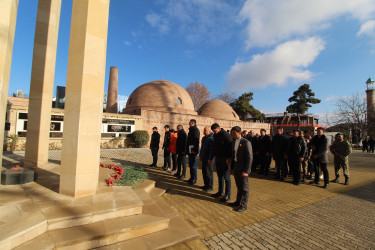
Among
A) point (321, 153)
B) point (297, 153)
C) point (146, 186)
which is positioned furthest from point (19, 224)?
point (321, 153)

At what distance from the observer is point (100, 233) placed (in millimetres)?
2295

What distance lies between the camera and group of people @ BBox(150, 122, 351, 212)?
3885 mm

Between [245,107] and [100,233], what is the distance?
3826cm

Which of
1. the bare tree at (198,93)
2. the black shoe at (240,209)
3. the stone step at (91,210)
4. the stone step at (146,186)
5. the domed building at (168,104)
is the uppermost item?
the bare tree at (198,93)

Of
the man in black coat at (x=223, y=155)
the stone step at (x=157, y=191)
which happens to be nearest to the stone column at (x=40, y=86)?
the stone step at (x=157, y=191)

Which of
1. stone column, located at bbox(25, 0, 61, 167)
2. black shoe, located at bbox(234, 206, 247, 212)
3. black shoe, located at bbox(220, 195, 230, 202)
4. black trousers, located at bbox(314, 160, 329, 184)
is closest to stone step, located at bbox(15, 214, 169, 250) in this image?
black shoe, located at bbox(234, 206, 247, 212)

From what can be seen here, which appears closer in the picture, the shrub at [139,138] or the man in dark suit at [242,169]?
the man in dark suit at [242,169]

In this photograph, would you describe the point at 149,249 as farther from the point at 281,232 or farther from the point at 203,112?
the point at 203,112

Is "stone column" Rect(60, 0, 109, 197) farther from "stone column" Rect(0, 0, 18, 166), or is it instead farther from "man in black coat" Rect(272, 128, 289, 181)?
"man in black coat" Rect(272, 128, 289, 181)

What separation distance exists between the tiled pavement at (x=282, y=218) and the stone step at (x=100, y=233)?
518 mm

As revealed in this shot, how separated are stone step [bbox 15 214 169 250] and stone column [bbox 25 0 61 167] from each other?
3.84 m

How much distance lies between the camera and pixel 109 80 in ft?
88.7

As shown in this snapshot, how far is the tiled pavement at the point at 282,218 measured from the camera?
2.64 m

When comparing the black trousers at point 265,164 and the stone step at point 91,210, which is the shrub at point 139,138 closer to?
the black trousers at point 265,164
